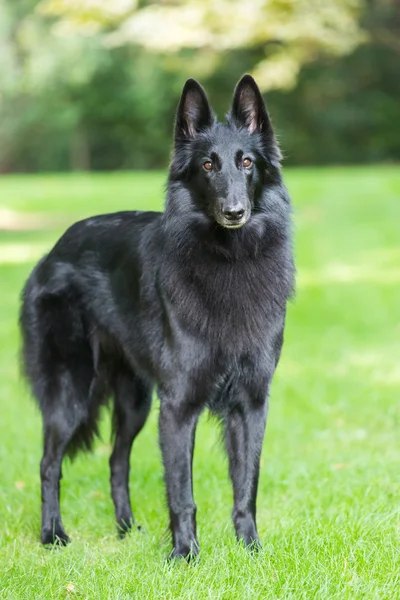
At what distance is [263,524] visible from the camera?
12.9ft

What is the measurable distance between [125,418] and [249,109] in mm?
1708

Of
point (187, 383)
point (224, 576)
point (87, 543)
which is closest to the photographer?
point (224, 576)

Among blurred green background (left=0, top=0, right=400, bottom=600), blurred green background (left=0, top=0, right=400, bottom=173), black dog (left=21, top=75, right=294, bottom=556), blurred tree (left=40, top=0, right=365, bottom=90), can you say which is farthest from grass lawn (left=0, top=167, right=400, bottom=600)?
blurred green background (left=0, top=0, right=400, bottom=173)

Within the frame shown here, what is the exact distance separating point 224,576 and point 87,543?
787 millimetres

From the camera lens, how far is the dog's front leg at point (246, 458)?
3.61m

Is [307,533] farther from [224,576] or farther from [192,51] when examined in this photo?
[192,51]

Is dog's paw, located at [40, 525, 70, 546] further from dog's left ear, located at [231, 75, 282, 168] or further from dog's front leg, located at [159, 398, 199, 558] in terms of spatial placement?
dog's left ear, located at [231, 75, 282, 168]

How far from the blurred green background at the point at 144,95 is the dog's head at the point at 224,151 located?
81.6ft

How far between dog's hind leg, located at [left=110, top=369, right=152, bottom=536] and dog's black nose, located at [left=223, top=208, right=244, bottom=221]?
3.94 feet

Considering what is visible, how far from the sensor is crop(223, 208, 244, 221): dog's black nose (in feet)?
11.0

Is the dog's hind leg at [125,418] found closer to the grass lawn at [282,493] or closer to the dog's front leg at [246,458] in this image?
the grass lawn at [282,493]

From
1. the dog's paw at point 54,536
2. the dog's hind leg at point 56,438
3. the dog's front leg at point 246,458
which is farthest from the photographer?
the dog's hind leg at point 56,438

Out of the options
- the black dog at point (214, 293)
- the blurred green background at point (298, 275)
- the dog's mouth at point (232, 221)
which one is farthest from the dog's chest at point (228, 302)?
the blurred green background at point (298, 275)

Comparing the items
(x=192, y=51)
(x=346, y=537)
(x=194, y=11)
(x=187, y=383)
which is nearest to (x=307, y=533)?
(x=346, y=537)
